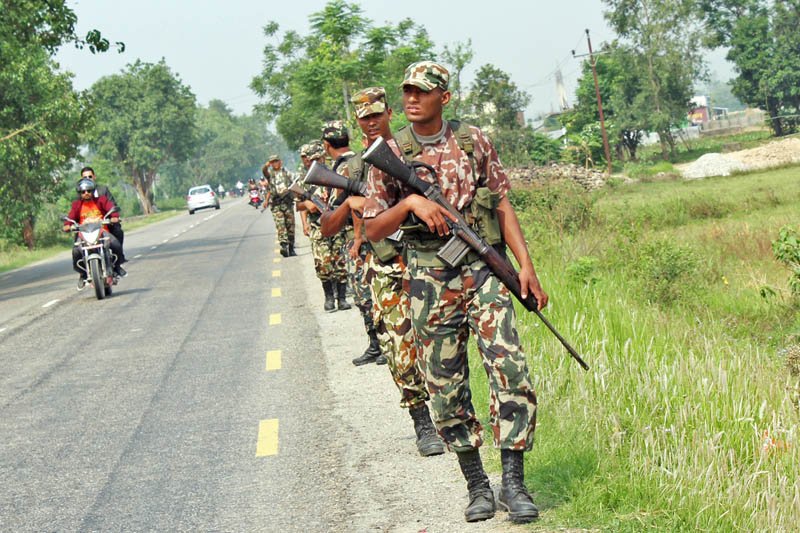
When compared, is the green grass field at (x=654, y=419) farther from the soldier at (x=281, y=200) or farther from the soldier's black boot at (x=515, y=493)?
the soldier at (x=281, y=200)

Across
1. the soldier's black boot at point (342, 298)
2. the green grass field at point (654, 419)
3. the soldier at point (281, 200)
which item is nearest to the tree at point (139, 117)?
the soldier at point (281, 200)

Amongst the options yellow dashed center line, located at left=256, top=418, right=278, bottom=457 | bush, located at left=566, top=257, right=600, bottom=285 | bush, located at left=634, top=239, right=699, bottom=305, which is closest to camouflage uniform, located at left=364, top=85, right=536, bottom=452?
yellow dashed center line, located at left=256, top=418, right=278, bottom=457

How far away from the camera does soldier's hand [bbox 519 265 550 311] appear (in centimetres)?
520

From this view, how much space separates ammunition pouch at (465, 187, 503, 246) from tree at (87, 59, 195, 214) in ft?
303

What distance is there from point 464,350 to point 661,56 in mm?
77705

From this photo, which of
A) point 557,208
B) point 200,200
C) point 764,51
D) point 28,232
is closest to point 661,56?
point 764,51

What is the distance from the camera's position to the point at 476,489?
532 centimetres

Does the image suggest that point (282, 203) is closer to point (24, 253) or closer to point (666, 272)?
point (666, 272)

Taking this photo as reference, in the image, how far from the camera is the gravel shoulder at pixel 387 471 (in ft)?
18.1

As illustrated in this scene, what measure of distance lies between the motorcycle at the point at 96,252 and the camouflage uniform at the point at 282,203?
119 inches

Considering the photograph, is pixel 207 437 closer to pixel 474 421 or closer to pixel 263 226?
pixel 474 421

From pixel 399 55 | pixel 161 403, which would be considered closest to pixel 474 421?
pixel 161 403

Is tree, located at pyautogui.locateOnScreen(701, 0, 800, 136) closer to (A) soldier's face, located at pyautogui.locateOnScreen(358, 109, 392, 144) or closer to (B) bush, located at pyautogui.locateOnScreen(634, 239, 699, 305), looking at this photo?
(B) bush, located at pyautogui.locateOnScreen(634, 239, 699, 305)

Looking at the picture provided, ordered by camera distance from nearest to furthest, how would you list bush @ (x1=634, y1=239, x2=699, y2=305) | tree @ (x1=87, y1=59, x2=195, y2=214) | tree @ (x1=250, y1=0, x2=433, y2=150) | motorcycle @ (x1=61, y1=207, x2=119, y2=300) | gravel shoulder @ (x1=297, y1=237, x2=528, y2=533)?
gravel shoulder @ (x1=297, y1=237, x2=528, y2=533)
bush @ (x1=634, y1=239, x2=699, y2=305)
motorcycle @ (x1=61, y1=207, x2=119, y2=300)
tree @ (x1=250, y1=0, x2=433, y2=150)
tree @ (x1=87, y1=59, x2=195, y2=214)
